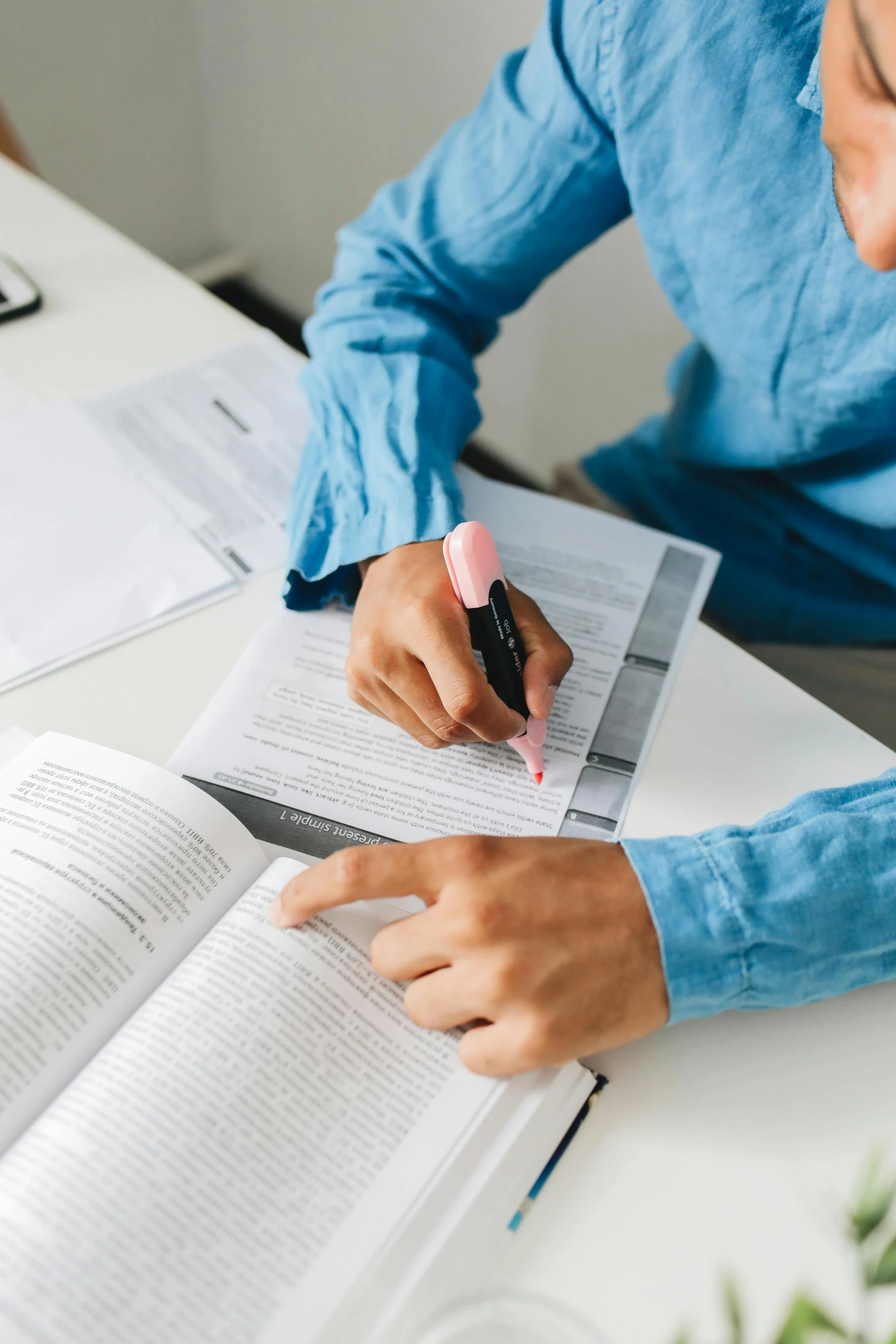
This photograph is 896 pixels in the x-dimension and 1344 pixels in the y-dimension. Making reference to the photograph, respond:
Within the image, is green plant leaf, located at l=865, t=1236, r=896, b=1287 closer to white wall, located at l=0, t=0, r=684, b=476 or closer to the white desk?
the white desk

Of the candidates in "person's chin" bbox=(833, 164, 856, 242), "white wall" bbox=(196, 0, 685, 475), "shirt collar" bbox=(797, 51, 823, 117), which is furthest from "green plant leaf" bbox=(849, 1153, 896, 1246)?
"white wall" bbox=(196, 0, 685, 475)

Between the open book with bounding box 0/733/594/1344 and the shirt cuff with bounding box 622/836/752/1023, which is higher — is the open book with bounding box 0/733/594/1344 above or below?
above

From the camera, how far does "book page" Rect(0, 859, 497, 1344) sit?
363mm

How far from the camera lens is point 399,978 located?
46 centimetres

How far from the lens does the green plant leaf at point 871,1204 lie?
413mm

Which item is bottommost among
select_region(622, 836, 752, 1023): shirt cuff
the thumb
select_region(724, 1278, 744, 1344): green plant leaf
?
select_region(724, 1278, 744, 1344): green plant leaf

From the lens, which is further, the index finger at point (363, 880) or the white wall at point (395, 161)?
the white wall at point (395, 161)

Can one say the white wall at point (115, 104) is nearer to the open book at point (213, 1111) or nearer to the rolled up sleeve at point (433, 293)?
the rolled up sleeve at point (433, 293)

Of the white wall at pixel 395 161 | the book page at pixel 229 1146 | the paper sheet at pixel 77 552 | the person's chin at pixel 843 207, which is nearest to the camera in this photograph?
the book page at pixel 229 1146

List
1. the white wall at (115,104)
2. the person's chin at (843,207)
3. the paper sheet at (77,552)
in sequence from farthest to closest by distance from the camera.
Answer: the white wall at (115,104) < the paper sheet at (77,552) < the person's chin at (843,207)

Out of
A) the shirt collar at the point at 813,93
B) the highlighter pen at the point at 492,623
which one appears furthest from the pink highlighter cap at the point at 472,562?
the shirt collar at the point at 813,93

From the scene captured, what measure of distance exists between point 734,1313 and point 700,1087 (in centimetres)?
9

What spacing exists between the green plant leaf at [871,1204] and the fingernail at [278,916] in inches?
10.8

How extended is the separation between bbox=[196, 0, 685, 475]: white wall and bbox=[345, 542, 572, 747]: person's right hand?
92 cm
